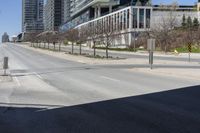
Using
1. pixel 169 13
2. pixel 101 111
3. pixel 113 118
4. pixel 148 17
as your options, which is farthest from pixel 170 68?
pixel 148 17

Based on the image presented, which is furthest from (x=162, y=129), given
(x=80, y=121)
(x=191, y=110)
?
(x=191, y=110)

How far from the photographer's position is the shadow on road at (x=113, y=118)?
10.2 metres

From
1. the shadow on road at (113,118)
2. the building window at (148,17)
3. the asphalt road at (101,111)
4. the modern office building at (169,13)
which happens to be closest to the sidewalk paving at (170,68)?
the asphalt road at (101,111)

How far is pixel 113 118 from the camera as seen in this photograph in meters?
11.7

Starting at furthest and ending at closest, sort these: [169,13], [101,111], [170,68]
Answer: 1. [169,13]
2. [170,68]
3. [101,111]

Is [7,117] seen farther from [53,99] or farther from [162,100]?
[162,100]

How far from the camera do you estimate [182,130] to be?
9.87 m

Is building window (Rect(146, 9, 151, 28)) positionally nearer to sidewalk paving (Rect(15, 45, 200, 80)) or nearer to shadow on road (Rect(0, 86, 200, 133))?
sidewalk paving (Rect(15, 45, 200, 80))

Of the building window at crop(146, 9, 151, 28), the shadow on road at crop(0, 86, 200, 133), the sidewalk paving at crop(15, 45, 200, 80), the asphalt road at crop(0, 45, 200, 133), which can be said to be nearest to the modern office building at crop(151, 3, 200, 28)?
the building window at crop(146, 9, 151, 28)

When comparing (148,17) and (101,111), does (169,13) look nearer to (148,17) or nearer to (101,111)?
(148,17)

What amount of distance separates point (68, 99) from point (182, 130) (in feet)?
24.0

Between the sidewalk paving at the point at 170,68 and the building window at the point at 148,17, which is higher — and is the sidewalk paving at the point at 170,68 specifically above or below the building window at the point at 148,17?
below

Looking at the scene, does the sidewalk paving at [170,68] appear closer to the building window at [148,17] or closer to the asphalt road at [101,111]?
the asphalt road at [101,111]

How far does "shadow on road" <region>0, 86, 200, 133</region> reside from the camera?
1022 cm
